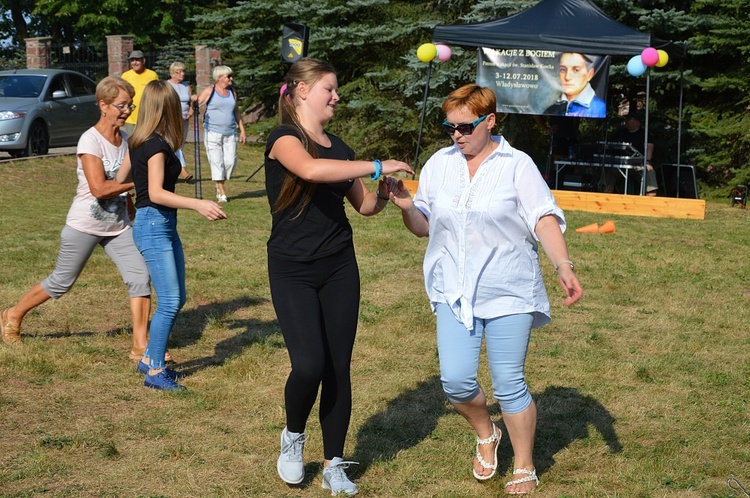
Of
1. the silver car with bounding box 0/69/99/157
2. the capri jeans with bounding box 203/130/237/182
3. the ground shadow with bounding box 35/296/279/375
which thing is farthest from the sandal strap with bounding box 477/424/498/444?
the silver car with bounding box 0/69/99/157

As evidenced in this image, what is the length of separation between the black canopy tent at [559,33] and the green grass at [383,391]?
16.2 ft

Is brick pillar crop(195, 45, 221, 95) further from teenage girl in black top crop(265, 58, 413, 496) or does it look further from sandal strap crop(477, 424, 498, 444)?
sandal strap crop(477, 424, 498, 444)

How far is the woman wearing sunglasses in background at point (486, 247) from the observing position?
4.05 m

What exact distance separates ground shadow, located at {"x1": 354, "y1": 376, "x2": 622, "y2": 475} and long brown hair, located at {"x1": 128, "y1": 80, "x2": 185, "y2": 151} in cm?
206

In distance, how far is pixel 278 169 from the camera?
4160mm

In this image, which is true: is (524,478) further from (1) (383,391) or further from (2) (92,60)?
(2) (92,60)

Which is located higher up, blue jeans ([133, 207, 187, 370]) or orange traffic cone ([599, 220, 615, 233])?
blue jeans ([133, 207, 187, 370])

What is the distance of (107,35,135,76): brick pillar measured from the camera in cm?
2484

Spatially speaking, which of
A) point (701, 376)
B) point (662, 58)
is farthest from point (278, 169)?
point (662, 58)

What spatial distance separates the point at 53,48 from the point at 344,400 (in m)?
29.4

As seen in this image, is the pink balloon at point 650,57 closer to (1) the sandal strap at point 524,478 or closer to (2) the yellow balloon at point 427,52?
(2) the yellow balloon at point 427,52

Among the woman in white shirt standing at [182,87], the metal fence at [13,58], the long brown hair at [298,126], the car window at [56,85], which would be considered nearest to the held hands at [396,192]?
the long brown hair at [298,126]

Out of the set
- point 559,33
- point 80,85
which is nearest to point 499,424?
point 559,33

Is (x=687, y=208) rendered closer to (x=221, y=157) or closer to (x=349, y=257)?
(x=221, y=157)
